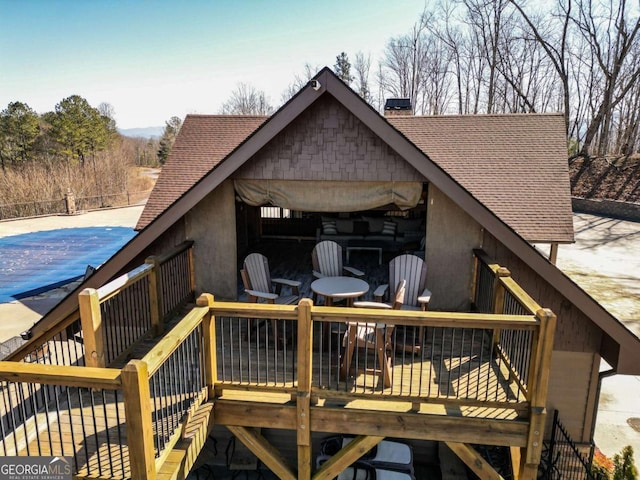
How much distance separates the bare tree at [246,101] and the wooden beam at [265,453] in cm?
4924

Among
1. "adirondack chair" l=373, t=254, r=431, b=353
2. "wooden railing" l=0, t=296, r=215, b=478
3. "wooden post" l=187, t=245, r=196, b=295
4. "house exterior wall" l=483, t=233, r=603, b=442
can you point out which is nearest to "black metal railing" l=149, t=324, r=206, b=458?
"wooden railing" l=0, t=296, r=215, b=478

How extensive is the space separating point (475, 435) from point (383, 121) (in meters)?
3.66

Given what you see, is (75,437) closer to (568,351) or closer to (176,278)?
(176,278)

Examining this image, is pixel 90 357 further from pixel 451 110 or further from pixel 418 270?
pixel 451 110

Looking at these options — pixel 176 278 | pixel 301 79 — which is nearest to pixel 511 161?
pixel 176 278

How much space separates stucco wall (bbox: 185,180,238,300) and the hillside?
26653 mm

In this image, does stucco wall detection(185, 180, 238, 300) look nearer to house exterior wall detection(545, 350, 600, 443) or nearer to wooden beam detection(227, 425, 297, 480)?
wooden beam detection(227, 425, 297, 480)

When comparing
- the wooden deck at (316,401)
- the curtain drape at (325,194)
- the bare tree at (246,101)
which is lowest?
the wooden deck at (316,401)

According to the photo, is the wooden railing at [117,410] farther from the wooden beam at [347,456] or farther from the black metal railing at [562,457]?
the black metal railing at [562,457]

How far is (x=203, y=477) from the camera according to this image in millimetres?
5734

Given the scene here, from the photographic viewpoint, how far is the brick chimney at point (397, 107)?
11734mm

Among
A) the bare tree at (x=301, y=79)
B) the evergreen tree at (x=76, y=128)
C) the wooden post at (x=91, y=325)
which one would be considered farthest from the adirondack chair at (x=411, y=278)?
the bare tree at (x=301, y=79)

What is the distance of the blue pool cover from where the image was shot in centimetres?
1460

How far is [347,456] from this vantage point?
4156mm
